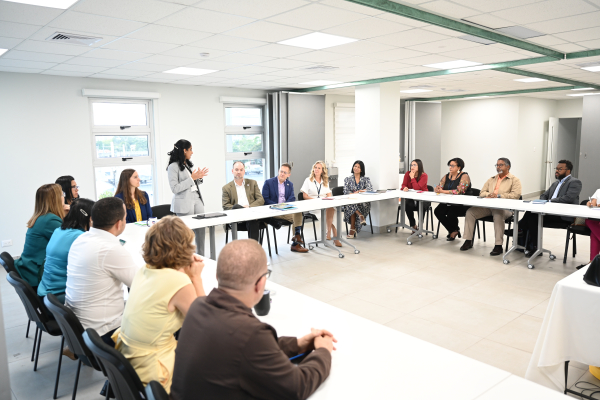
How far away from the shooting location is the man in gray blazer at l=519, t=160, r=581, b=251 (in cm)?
541

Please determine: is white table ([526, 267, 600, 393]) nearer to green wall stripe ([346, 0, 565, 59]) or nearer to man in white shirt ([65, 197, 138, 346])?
green wall stripe ([346, 0, 565, 59])

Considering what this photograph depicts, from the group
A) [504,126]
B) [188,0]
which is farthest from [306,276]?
[504,126]

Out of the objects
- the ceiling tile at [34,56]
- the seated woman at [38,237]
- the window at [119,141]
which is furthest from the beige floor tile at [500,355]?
the window at [119,141]

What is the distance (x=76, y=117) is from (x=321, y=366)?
6171mm

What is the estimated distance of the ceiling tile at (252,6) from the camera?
3061 millimetres

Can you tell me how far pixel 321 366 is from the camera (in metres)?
1.50

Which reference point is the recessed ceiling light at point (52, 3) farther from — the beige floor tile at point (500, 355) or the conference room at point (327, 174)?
the beige floor tile at point (500, 355)

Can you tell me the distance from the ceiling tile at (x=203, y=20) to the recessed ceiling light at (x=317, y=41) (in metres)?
0.73

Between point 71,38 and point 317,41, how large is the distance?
226cm

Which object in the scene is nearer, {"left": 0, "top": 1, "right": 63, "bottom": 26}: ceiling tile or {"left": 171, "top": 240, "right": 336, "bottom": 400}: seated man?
{"left": 171, "top": 240, "right": 336, "bottom": 400}: seated man

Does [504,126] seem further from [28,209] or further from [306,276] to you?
[28,209]

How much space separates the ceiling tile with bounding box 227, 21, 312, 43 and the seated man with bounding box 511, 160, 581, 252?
12.4 ft

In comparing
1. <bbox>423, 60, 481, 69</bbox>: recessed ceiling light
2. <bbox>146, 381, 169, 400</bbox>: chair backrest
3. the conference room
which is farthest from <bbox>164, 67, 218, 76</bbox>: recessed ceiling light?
<bbox>146, 381, 169, 400</bbox>: chair backrest

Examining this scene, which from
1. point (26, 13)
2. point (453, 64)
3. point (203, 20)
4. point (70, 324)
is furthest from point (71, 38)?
point (453, 64)
